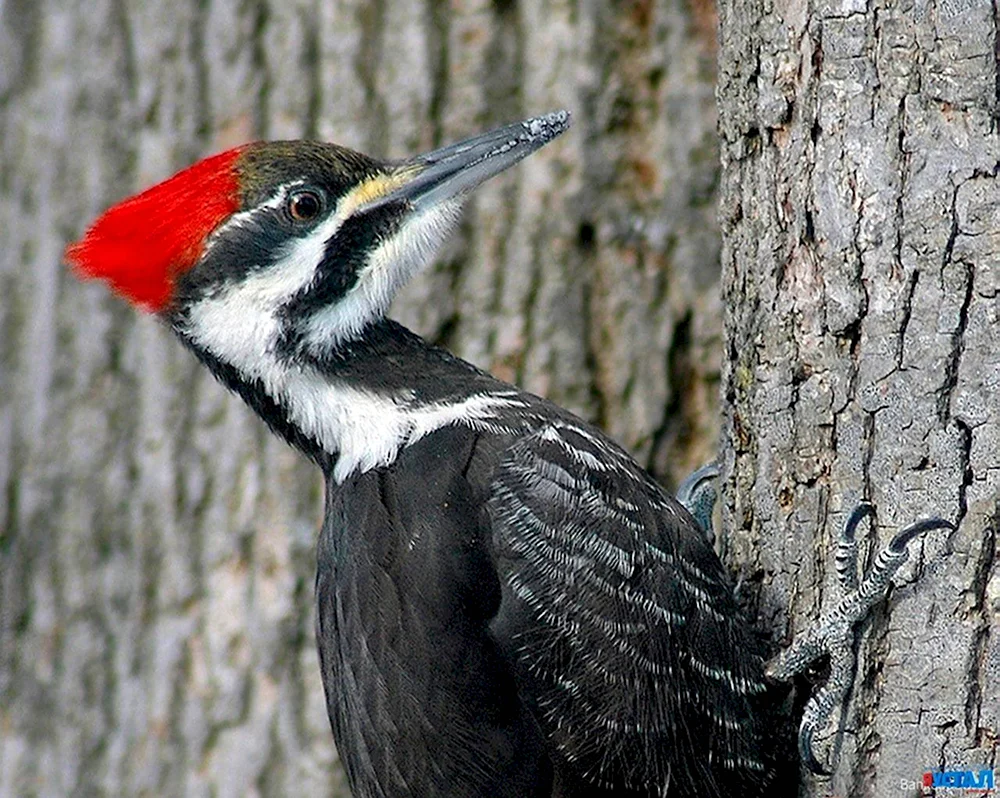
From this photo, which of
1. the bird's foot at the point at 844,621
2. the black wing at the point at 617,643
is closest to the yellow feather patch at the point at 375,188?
the black wing at the point at 617,643

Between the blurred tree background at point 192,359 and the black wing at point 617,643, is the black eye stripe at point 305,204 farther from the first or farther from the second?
the blurred tree background at point 192,359

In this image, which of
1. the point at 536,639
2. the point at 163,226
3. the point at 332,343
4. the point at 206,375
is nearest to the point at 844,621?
the point at 536,639

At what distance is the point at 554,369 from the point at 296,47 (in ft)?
3.77

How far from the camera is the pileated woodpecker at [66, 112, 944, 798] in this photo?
2.77 m

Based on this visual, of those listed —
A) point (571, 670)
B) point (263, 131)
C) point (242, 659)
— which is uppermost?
point (263, 131)

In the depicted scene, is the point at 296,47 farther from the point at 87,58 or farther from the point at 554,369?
the point at 554,369

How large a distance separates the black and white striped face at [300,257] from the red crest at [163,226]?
3cm

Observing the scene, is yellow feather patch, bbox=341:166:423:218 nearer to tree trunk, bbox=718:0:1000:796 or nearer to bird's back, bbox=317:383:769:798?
bird's back, bbox=317:383:769:798

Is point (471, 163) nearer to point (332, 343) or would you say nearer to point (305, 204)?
point (305, 204)

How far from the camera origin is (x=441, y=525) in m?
2.82

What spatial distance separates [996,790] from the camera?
2354 mm

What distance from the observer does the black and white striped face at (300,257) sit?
9.75 ft

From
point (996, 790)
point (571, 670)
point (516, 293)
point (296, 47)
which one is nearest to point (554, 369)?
point (516, 293)

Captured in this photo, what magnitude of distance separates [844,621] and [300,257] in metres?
1.30
